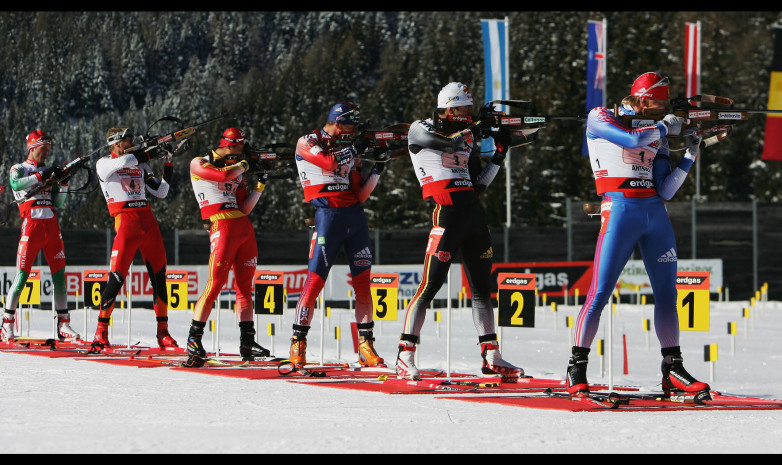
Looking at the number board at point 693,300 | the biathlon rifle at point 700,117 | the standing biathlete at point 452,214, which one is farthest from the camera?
the number board at point 693,300

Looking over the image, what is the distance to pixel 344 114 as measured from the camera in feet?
31.5

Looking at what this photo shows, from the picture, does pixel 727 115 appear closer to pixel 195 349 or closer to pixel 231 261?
pixel 231 261

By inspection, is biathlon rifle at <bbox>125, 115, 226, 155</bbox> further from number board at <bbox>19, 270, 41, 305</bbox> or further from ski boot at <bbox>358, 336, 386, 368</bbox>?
number board at <bbox>19, 270, 41, 305</bbox>

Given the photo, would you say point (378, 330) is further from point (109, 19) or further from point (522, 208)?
point (109, 19)

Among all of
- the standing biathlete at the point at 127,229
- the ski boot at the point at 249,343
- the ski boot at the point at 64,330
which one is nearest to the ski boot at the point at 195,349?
the ski boot at the point at 249,343

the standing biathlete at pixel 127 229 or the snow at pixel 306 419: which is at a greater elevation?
the standing biathlete at pixel 127 229

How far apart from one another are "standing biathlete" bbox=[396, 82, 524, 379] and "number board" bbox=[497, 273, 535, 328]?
0.30 metres

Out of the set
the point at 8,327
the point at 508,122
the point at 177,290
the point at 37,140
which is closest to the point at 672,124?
the point at 508,122

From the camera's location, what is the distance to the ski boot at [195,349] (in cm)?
992

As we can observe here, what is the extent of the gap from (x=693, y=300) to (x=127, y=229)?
566 centimetres

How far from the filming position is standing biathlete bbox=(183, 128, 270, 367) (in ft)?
33.5

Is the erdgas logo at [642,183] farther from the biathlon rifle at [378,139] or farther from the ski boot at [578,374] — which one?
the biathlon rifle at [378,139]

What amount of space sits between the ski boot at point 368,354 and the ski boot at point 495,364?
3.78 ft
